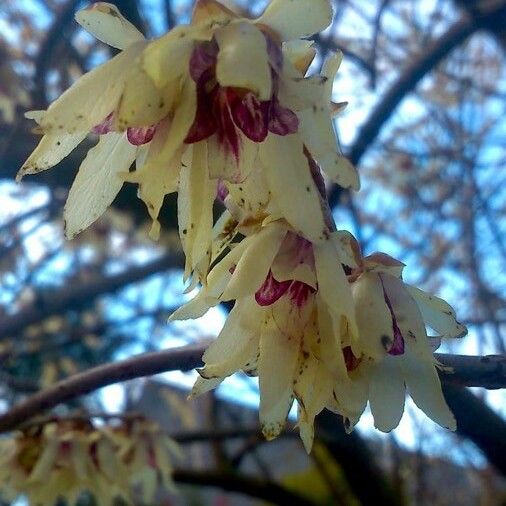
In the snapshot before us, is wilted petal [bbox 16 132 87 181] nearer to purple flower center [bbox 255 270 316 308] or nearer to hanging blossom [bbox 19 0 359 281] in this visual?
hanging blossom [bbox 19 0 359 281]

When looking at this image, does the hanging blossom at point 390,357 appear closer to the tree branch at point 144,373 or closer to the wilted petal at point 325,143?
the tree branch at point 144,373

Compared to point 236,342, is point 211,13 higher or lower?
higher

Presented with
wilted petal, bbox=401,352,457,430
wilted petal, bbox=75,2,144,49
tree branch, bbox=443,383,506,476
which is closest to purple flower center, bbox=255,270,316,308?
wilted petal, bbox=401,352,457,430

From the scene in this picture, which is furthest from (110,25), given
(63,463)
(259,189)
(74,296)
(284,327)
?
(74,296)

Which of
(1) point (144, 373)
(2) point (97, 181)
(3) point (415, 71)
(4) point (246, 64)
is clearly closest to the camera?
(4) point (246, 64)

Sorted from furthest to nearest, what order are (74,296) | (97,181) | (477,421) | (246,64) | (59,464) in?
1. (74,296)
2. (59,464)
3. (477,421)
4. (97,181)
5. (246,64)

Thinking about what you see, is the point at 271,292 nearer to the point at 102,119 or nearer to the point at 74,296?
the point at 102,119

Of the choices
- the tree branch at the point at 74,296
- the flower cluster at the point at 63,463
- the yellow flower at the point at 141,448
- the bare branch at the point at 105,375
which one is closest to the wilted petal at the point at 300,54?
the bare branch at the point at 105,375
